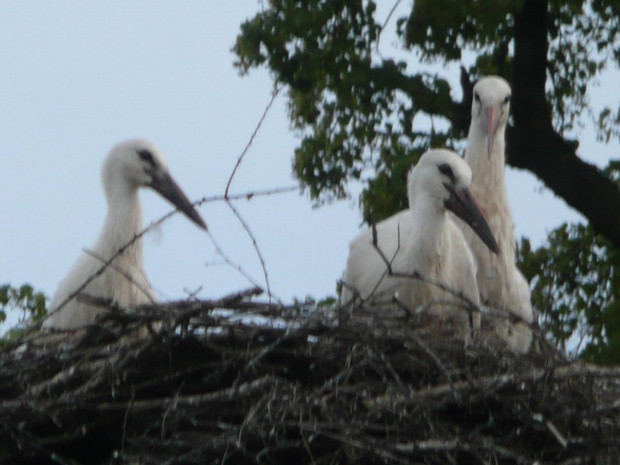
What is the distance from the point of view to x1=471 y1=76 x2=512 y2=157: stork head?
7.86 m

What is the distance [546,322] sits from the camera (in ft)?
19.7

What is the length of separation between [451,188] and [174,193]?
1197 millimetres

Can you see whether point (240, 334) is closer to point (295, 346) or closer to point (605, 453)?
point (295, 346)

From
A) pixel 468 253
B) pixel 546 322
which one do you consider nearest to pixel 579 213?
pixel 468 253

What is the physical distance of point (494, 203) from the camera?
7.80m

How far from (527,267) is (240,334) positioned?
4416 mm

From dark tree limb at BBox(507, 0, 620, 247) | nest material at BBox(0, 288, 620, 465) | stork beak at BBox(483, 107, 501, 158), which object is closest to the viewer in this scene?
nest material at BBox(0, 288, 620, 465)

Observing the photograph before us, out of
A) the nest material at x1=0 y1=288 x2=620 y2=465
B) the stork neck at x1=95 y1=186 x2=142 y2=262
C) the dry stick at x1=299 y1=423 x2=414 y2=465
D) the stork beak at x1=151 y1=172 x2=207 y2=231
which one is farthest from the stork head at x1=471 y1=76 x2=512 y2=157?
the dry stick at x1=299 y1=423 x2=414 y2=465

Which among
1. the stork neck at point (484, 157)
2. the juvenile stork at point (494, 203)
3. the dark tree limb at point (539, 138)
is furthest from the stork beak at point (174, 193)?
the dark tree limb at point (539, 138)

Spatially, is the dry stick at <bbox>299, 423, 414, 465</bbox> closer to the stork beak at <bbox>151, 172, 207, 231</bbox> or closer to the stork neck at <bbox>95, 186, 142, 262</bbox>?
the stork neck at <bbox>95, 186, 142, 262</bbox>

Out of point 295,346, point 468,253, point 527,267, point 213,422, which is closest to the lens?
point 213,422

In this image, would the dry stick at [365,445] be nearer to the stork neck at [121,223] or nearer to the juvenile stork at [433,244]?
the juvenile stork at [433,244]

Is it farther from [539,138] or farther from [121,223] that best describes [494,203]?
[539,138]

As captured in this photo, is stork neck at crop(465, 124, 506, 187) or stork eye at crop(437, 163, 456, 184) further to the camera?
stork neck at crop(465, 124, 506, 187)
